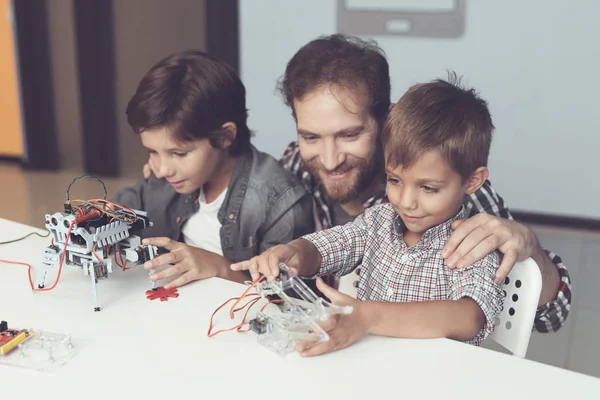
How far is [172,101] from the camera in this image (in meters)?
1.50

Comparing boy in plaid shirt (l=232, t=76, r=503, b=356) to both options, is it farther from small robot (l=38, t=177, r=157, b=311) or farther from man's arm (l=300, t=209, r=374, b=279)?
small robot (l=38, t=177, r=157, b=311)

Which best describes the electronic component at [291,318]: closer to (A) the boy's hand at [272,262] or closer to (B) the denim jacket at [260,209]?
(A) the boy's hand at [272,262]

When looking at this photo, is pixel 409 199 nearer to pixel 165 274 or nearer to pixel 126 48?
pixel 165 274

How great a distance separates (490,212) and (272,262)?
61 cm

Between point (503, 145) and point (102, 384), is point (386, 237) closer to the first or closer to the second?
point (102, 384)

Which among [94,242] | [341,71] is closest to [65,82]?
[341,71]

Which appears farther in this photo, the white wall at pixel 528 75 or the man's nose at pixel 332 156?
the white wall at pixel 528 75

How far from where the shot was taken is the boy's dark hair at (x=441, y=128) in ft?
3.63

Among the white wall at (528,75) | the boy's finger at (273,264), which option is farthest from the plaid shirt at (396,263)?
the white wall at (528,75)

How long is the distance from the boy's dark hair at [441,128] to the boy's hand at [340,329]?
1.03 feet

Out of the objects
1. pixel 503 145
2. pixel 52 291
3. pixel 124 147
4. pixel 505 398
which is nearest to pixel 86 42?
pixel 124 147

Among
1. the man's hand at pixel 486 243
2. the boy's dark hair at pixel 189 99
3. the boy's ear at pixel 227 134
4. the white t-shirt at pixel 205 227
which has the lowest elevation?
the white t-shirt at pixel 205 227

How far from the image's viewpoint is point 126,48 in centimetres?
383

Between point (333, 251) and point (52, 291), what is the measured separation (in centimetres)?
54
